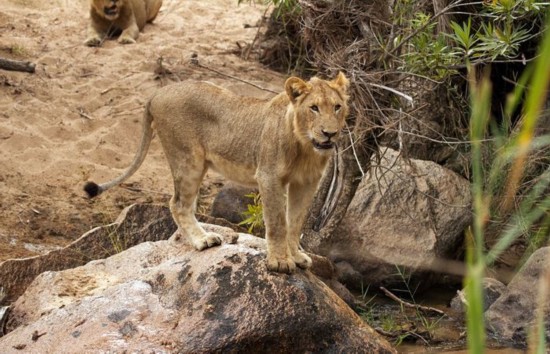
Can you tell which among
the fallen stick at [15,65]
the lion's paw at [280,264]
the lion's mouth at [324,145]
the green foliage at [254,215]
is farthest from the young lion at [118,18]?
the lion's mouth at [324,145]

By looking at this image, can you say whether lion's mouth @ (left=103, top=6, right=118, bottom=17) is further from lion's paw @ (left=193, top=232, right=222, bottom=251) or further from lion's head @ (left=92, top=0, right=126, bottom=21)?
lion's paw @ (left=193, top=232, right=222, bottom=251)

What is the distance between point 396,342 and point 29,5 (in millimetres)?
9138

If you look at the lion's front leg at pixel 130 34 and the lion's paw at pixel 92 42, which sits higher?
the lion's front leg at pixel 130 34

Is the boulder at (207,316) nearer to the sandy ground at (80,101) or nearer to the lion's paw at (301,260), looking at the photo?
the lion's paw at (301,260)

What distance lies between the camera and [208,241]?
19.5 ft

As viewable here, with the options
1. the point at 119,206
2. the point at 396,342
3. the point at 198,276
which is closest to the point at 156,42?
the point at 119,206

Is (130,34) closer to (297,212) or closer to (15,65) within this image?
(15,65)

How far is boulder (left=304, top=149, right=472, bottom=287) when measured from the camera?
27.7 ft

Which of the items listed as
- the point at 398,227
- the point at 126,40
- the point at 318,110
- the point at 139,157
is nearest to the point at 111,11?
the point at 126,40

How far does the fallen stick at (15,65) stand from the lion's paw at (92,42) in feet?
5.46

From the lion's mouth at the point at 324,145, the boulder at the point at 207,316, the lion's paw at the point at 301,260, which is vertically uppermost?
the lion's mouth at the point at 324,145

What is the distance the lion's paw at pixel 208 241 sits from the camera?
5.94m

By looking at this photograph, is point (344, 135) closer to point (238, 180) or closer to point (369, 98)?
point (369, 98)

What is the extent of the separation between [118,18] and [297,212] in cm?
909
